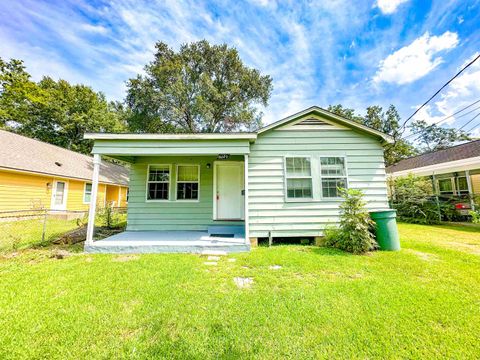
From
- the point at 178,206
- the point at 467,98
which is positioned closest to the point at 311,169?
the point at 178,206

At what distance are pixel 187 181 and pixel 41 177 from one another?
10266 millimetres

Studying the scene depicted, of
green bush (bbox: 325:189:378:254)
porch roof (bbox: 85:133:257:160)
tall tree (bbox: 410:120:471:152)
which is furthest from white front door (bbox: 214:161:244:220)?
tall tree (bbox: 410:120:471:152)

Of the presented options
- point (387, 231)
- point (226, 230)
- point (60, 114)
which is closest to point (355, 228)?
point (387, 231)

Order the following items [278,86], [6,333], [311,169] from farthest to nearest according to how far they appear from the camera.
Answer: [278,86] < [311,169] < [6,333]

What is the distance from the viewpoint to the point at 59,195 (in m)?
12.8

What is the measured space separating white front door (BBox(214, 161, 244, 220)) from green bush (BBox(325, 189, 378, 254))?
324 centimetres

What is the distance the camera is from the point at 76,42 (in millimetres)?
9742

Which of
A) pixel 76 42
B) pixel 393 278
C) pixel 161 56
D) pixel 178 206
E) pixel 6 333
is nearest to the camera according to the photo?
pixel 6 333

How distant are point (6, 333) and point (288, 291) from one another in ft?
11.4

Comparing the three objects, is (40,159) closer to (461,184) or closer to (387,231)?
(387,231)

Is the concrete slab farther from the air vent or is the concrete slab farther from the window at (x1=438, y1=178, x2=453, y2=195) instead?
the window at (x1=438, y1=178, x2=453, y2=195)

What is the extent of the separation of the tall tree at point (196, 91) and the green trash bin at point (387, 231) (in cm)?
1586

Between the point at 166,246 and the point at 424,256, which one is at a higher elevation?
the point at 166,246

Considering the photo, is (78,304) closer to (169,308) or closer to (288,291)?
(169,308)
